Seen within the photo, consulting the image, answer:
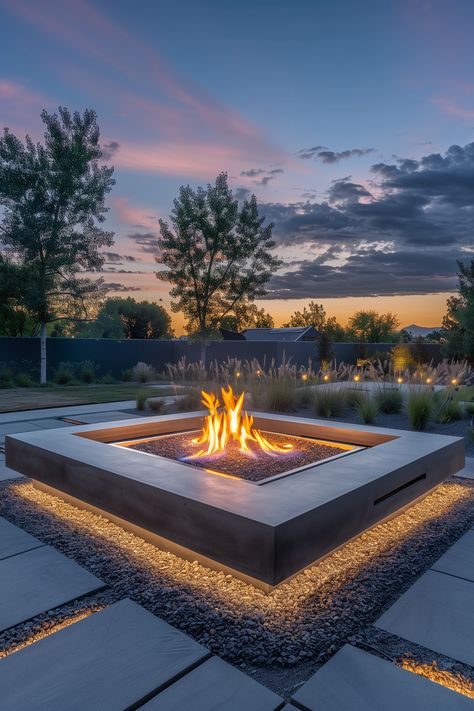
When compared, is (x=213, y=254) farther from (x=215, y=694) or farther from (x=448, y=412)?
(x=215, y=694)

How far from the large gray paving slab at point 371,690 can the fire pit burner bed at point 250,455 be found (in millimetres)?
1181

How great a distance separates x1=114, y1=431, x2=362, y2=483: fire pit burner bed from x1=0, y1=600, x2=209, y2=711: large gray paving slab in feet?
3.57

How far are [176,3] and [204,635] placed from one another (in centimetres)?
738

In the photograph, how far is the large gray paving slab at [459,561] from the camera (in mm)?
2160

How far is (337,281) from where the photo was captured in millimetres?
29125

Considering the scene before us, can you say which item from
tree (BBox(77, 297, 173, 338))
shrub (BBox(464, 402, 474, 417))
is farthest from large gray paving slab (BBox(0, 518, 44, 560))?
tree (BBox(77, 297, 173, 338))

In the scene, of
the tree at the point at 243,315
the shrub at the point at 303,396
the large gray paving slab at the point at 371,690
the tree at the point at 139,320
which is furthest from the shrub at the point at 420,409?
the tree at the point at 139,320

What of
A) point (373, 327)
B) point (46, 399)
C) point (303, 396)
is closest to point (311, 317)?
point (373, 327)

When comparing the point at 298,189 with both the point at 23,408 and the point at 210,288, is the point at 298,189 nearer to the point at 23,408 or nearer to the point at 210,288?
the point at 210,288

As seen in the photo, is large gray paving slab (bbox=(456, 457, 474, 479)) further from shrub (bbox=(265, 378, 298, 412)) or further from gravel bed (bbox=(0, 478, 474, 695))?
shrub (bbox=(265, 378, 298, 412))

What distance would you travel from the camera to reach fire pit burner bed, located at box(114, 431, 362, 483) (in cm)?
292

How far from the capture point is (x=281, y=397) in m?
6.48

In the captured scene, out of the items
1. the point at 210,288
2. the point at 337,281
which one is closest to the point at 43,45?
the point at 210,288

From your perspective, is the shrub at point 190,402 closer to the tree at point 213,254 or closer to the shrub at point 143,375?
the shrub at point 143,375
